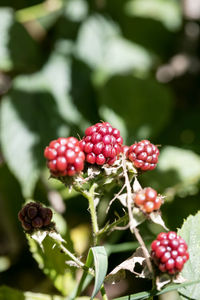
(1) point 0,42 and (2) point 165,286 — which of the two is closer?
(2) point 165,286

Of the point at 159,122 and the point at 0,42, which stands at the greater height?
the point at 0,42

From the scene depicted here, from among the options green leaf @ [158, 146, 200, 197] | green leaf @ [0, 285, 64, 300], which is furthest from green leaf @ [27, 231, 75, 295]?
green leaf @ [158, 146, 200, 197]

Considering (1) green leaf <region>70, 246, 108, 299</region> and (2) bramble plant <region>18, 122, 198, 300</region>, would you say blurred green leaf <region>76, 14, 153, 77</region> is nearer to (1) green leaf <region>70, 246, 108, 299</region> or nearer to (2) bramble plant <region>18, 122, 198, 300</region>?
(2) bramble plant <region>18, 122, 198, 300</region>

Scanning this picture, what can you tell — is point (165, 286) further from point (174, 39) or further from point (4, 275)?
point (174, 39)

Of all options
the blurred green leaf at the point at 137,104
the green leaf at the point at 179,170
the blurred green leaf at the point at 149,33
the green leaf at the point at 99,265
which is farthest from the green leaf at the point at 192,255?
the blurred green leaf at the point at 149,33

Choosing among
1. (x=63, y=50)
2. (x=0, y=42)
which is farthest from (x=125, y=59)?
(x=0, y=42)
